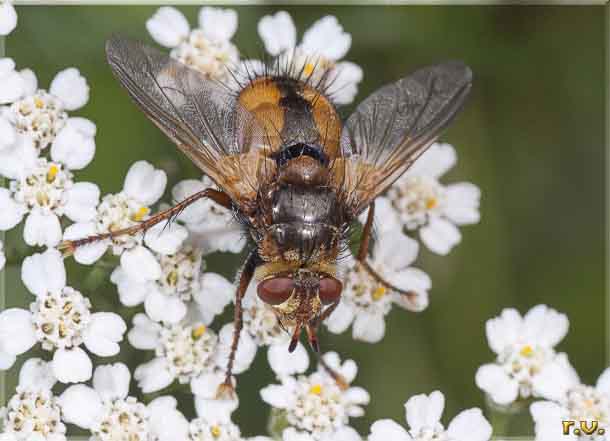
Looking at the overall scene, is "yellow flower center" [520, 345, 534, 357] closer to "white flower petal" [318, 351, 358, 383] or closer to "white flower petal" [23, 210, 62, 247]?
"white flower petal" [318, 351, 358, 383]

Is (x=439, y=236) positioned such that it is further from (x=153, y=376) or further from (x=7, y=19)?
(x=7, y=19)

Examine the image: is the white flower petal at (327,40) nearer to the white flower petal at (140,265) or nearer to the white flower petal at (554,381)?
the white flower petal at (140,265)

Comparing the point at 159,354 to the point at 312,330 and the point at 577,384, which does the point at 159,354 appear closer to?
the point at 312,330

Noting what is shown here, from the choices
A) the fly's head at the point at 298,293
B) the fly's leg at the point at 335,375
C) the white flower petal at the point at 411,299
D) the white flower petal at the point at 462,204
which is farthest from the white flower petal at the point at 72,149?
the white flower petal at the point at 462,204

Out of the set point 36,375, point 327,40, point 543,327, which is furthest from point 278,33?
point 36,375

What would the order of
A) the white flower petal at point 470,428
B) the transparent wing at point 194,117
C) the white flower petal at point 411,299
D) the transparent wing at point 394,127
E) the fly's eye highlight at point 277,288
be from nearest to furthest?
the fly's eye highlight at point 277,288
the transparent wing at point 194,117
the transparent wing at point 394,127
the white flower petal at point 470,428
the white flower petal at point 411,299

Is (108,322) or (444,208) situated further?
(444,208)

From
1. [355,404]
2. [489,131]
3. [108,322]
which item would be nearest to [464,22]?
[489,131]
